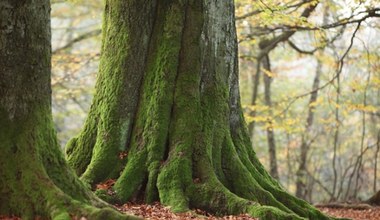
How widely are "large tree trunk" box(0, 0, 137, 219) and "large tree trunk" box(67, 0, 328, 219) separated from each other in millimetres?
1825

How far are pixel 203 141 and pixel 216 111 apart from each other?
59cm

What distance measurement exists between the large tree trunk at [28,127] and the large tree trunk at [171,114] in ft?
5.99

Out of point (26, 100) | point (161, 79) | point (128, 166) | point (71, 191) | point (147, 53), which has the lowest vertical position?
point (71, 191)

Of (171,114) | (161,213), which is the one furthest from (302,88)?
(161,213)

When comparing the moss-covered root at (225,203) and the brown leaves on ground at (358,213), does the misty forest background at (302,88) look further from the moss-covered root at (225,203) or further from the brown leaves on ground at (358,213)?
the moss-covered root at (225,203)

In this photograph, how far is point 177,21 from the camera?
724 centimetres

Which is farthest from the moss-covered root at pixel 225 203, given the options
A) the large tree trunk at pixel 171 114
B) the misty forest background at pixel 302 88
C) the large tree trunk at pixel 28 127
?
the misty forest background at pixel 302 88

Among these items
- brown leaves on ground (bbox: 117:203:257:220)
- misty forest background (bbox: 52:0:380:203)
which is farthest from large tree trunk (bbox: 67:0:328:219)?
misty forest background (bbox: 52:0:380:203)

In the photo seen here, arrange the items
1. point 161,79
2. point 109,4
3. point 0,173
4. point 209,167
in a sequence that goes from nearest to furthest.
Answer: point 0,173 → point 209,167 → point 161,79 → point 109,4

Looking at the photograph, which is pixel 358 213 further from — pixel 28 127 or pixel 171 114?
pixel 28 127

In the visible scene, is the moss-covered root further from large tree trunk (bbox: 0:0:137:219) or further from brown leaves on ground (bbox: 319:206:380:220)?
brown leaves on ground (bbox: 319:206:380:220)

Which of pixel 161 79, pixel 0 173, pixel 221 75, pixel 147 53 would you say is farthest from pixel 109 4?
pixel 0 173

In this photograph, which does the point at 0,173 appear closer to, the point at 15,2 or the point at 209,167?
the point at 15,2

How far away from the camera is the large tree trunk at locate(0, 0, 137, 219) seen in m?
4.55
